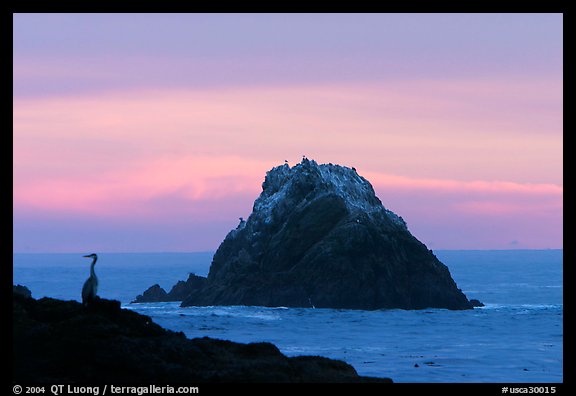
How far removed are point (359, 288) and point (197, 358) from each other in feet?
283

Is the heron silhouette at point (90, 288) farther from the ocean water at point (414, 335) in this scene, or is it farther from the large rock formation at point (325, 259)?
the large rock formation at point (325, 259)

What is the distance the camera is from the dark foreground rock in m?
30.6

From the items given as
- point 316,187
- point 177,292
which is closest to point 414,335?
point 316,187

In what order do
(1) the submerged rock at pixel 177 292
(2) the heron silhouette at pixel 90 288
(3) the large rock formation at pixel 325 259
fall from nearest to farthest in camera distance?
(2) the heron silhouette at pixel 90 288
(3) the large rock formation at pixel 325 259
(1) the submerged rock at pixel 177 292

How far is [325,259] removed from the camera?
118438 millimetres

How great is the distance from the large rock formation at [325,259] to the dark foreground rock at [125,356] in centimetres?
8295

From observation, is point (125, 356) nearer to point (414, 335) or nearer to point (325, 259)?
point (414, 335)

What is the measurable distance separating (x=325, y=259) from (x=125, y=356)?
8799 centimetres

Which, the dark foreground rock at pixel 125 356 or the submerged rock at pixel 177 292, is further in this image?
the submerged rock at pixel 177 292

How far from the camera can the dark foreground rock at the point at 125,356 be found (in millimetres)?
30562

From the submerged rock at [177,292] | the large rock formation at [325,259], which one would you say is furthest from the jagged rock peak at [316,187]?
the submerged rock at [177,292]
